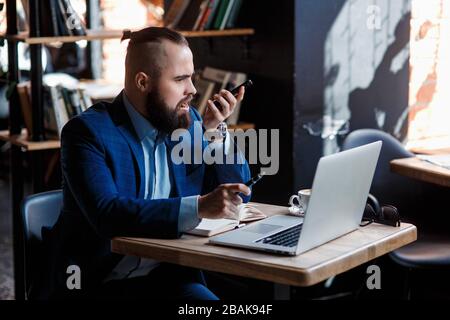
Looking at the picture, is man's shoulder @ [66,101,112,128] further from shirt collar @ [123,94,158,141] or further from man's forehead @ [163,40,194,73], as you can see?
man's forehead @ [163,40,194,73]

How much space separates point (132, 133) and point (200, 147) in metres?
0.29

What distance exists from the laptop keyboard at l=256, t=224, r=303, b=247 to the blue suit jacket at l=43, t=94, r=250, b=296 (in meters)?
0.26

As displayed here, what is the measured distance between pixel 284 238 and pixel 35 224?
0.92 meters

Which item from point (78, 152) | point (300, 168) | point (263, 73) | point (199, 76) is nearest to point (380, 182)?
point (300, 168)

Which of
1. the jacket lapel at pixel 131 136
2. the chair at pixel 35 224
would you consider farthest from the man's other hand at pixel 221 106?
the chair at pixel 35 224

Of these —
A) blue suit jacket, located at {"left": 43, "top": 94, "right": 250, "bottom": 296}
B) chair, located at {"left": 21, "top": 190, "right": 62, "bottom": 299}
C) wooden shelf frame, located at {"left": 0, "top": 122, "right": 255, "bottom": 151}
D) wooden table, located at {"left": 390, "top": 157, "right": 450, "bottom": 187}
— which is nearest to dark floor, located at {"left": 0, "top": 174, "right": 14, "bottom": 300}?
wooden shelf frame, located at {"left": 0, "top": 122, "right": 255, "bottom": 151}

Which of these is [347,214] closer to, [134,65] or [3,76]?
[134,65]

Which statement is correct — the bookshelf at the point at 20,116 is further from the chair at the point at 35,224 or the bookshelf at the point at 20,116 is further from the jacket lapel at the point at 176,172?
the jacket lapel at the point at 176,172

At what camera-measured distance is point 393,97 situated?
4203mm

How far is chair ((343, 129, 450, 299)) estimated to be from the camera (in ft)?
11.9

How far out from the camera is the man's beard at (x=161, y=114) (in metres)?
2.67

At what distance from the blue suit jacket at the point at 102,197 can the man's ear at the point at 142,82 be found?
9 centimetres

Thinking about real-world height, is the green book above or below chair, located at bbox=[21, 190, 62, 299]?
above

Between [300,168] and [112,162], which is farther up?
[112,162]
